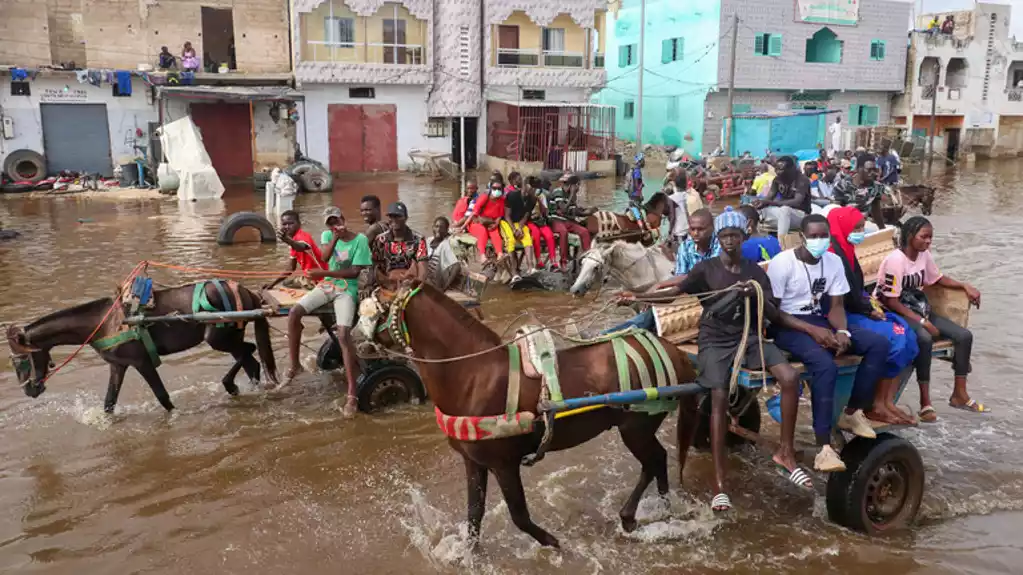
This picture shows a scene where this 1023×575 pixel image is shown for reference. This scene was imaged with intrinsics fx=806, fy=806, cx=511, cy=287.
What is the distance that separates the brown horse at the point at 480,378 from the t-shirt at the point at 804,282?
1.13 metres

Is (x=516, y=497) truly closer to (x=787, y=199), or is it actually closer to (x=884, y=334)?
(x=884, y=334)

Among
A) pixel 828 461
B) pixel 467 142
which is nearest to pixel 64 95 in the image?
pixel 467 142

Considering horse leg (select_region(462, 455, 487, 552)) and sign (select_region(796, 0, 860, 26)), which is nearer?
horse leg (select_region(462, 455, 487, 552))

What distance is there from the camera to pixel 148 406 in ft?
26.9

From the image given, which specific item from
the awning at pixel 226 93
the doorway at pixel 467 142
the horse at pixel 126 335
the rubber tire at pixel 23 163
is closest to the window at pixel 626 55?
the doorway at pixel 467 142

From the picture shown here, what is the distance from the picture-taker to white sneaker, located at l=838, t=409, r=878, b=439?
550cm

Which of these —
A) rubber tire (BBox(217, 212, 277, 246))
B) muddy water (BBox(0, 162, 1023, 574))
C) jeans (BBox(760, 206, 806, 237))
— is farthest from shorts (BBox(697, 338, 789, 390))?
rubber tire (BBox(217, 212, 277, 246))

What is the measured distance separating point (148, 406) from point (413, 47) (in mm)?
27496

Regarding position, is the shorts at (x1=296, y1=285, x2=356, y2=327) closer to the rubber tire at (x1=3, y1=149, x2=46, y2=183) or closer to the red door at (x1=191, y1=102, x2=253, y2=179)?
the rubber tire at (x1=3, y1=149, x2=46, y2=183)

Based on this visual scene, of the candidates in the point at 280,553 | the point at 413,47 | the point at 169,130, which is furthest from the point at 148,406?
the point at 413,47

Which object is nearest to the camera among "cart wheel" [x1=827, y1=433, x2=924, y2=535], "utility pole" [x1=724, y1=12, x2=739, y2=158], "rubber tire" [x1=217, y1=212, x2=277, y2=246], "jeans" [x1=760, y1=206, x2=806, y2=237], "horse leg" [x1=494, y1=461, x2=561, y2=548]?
"horse leg" [x1=494, y1=461, x2=561, y2=548]

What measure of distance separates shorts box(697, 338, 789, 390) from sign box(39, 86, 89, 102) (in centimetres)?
2945

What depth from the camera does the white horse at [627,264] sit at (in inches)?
459

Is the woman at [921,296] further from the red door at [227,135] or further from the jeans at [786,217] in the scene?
the red door at [227,135]
